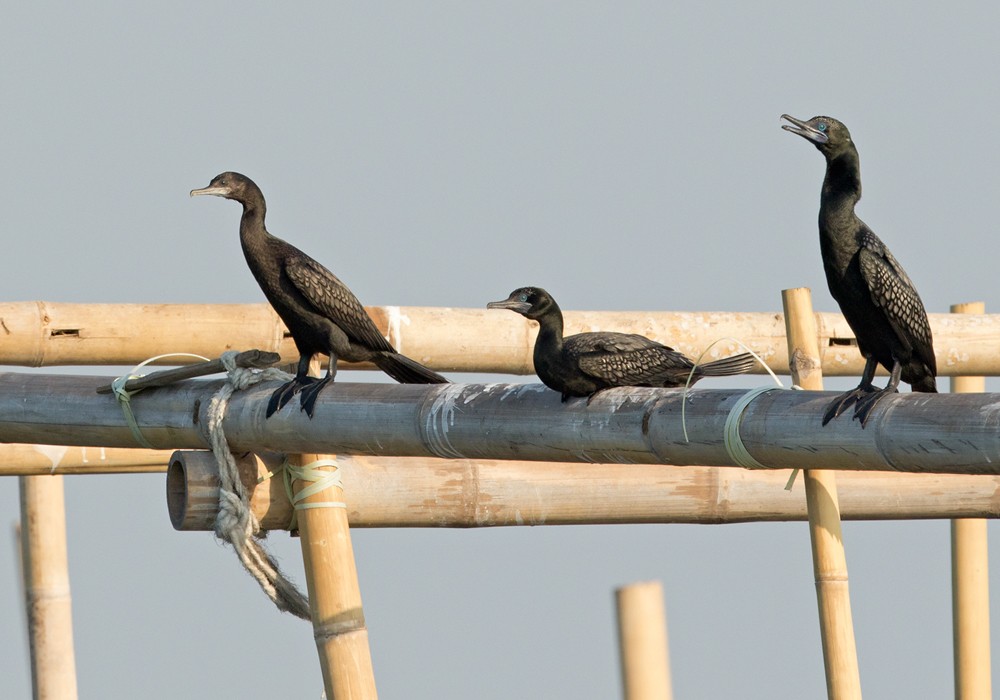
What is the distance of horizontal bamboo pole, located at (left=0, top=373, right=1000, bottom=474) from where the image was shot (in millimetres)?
3412

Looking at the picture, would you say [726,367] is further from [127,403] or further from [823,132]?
[127,403]

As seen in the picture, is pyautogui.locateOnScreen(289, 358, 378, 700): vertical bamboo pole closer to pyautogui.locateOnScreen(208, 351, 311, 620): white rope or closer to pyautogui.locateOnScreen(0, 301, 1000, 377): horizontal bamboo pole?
pyautogui.locateOnScreen(208, 351, 311, 620): white rope

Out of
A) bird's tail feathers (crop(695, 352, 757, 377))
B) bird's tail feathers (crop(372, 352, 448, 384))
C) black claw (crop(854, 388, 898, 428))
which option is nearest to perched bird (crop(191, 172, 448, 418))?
bird's tail feathers (crop(372, 352, 448, 384))

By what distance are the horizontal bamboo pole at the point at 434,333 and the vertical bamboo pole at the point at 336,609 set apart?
1.67 meters

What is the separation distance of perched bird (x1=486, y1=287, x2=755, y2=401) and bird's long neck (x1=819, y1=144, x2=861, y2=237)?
0.47 metres

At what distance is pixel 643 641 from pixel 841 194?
65.7 inches

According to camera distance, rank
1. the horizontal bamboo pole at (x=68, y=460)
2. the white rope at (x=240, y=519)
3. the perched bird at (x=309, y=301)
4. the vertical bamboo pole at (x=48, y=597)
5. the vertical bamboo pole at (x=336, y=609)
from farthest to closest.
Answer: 1. the vertical bamboo pole at (x=48, y=597)
2. the horizontal bamboo pole at (x=68, y=460)
3. the perched bird at (x=309, y=301)
4. the white rope at (x=240, y=519)
5. the vertical bamboo pole at (x=336, y=609)

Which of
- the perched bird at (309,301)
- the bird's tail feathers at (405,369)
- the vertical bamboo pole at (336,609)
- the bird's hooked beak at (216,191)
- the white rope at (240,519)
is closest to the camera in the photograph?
the vertical bamboo pole at (336,609)

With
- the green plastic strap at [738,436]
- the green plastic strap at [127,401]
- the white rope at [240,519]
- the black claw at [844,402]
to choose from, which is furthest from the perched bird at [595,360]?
the green plastic strap at [127,401]

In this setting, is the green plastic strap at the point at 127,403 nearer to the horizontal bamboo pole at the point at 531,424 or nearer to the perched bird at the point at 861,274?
the horizontal bamboo pole at the point at 531,424

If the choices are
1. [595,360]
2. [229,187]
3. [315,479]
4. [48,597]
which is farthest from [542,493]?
[48,597]

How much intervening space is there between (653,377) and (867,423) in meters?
1.18

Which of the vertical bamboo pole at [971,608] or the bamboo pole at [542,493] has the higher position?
the bamboo pole at [542,493]

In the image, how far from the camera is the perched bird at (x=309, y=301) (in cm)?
579
